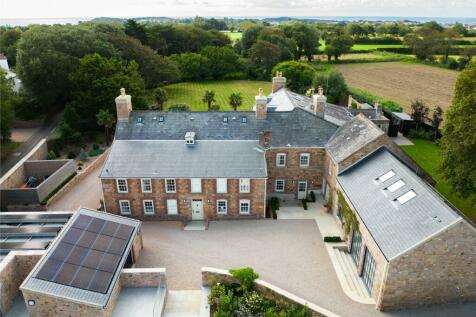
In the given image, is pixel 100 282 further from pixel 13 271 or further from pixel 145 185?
pixel 145 185

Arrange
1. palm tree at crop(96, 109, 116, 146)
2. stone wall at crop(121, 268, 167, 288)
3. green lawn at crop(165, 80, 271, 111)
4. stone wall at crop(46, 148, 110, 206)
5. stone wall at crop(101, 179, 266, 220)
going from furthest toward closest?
green lawn at crop(165, 80, 271, 111) → palm tree at crop(96, 109, 116, 146) → stone wall at crop(46, 148, 110, 206) → stone wall at crop(101, 179, 266, 220) → stone wall at crop(121, 268, 167, 288)

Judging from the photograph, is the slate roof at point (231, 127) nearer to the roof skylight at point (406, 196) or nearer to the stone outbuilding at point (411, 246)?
the stone outbuilding at point (411, 246)

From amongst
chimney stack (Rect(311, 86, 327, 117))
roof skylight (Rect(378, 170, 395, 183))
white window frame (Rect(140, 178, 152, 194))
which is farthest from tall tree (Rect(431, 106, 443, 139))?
white window frame (Rect(140, 178, 152, 194))

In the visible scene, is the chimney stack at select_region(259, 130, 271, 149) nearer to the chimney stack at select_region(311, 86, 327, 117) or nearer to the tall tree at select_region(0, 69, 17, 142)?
the chimney stack at select_region(311, 86, 327, 117)

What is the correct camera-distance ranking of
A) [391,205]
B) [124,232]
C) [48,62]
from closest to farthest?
[391,205] → [124,232] → [48,62]

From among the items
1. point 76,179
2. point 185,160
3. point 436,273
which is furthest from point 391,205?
point 76,179

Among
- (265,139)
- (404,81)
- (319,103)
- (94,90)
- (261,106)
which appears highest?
(261,106)
